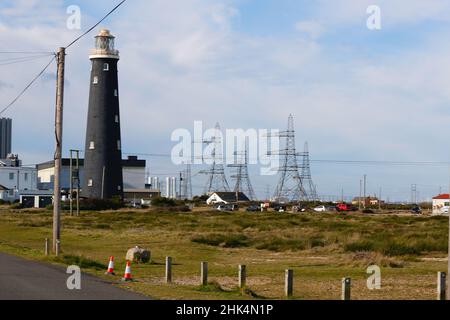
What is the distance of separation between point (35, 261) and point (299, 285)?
934 centimetres

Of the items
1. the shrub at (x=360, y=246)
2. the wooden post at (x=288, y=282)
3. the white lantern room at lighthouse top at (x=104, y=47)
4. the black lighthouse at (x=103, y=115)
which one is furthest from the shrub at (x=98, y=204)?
the wooden post at (x=288, y=282)

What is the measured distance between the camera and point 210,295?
17.5 metres

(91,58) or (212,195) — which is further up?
(91,58)

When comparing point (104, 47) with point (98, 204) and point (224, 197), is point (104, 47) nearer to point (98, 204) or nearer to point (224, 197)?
point (98, 204)

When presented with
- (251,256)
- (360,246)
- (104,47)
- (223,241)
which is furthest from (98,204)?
(360,246)

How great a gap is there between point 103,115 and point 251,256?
4725cm

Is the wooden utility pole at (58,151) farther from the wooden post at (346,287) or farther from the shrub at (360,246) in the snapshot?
the wooden post at (346,287)

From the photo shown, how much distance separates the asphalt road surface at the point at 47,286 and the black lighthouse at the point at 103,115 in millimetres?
58360

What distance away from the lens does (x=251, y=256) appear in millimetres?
36625

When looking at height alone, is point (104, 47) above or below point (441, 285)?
above

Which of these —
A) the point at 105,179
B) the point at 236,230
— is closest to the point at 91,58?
the point at 105,179
